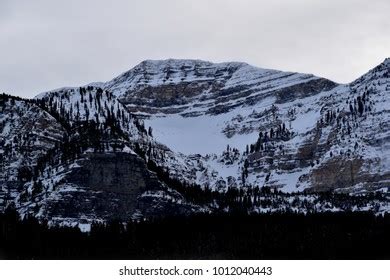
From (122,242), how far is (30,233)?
15524mm

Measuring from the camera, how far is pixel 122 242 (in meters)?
168

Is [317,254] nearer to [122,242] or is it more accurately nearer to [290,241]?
[290,241]

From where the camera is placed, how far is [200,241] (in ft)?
545

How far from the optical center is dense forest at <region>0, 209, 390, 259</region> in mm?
144875

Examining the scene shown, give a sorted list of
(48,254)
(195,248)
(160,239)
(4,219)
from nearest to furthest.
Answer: (48,254), (195,248), (160,239), (4,219)

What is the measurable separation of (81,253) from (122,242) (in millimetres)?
17542

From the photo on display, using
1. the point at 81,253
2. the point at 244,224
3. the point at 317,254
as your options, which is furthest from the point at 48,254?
the point at 244,224

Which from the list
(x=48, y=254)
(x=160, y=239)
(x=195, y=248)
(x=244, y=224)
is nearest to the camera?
(x=48, y=254)

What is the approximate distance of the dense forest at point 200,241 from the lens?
475ft

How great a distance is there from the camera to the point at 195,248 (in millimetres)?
156375

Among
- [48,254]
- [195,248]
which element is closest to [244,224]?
[195,248]
